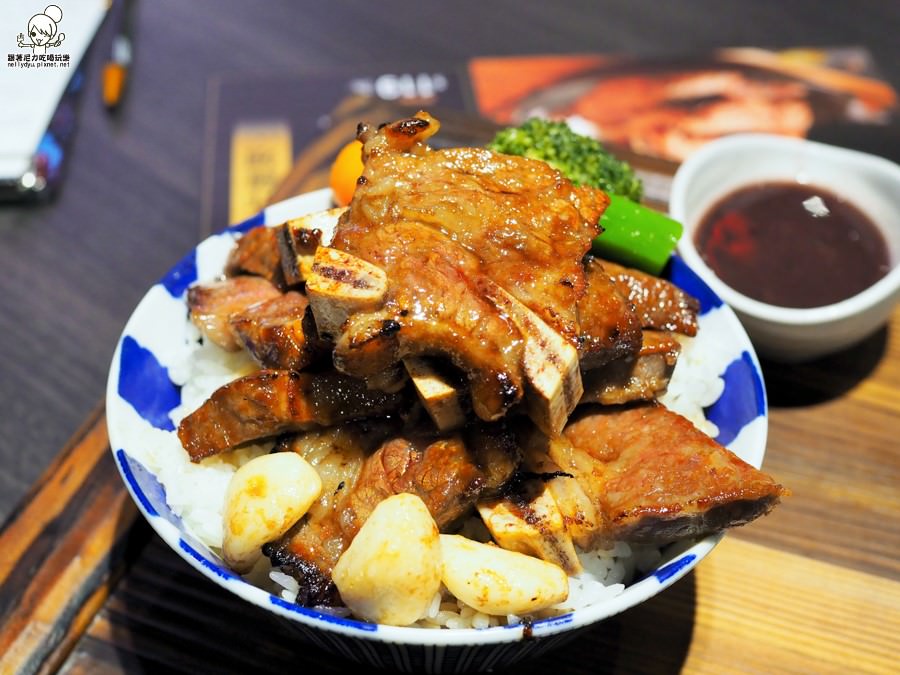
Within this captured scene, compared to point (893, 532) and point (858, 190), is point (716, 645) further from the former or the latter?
point (858, 190)

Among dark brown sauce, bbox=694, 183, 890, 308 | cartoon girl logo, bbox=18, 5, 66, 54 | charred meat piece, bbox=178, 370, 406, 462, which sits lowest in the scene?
dark brown sauce, bbox=694, 183, 890, 308

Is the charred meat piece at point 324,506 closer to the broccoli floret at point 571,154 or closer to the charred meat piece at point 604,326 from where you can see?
the charred meat piece at point 604,326

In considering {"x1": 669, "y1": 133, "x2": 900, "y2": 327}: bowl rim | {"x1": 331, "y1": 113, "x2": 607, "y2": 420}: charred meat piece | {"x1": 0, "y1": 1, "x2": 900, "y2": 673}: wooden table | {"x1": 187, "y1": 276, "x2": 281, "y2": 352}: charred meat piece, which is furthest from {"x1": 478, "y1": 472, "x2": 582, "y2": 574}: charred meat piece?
{"x1": 669, "y1": 133, "x2": 900, "y2": 327}: bowl rim

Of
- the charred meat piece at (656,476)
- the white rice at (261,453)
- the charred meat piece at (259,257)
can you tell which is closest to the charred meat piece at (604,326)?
the charred meat piece at (656,476)

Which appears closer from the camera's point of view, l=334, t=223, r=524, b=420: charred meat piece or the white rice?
l=334, t=223, r=524, b=420: charred meat piece

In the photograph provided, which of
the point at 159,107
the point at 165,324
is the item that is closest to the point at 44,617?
the point at 165,324

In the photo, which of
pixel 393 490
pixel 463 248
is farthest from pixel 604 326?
pixel 393 490

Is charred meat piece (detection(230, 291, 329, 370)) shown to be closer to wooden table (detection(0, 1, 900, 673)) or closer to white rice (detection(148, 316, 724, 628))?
white rice (detection(148, 316, 724, 628))
